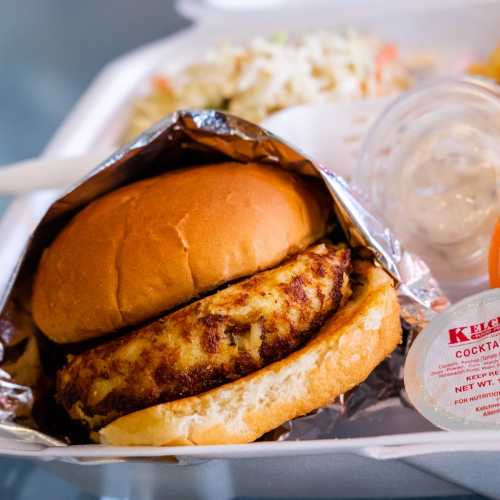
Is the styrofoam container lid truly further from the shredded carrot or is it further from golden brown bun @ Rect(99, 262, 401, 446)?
golden brown bun @ Rect(99, 262, 401, 446)

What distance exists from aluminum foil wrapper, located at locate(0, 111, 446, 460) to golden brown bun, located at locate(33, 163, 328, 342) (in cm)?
5

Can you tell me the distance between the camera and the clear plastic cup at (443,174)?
127 centimetres

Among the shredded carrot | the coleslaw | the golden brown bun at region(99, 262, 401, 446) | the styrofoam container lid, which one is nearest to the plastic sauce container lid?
the golden brown bun at region(99, 262, 401, 446)

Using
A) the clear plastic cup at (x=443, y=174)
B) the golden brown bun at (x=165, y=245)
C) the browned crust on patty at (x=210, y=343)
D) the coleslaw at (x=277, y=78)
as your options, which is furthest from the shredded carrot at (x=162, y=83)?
the browned crust on patty at (x=210, y=343)

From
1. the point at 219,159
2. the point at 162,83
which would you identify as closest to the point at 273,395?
the point at 219,159

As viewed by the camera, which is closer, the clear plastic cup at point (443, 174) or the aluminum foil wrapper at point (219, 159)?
the aluminum foil wrapper at point (219, 159)

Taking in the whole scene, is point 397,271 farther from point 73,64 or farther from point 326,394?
point 73,64

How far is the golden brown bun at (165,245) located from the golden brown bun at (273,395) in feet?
0.44

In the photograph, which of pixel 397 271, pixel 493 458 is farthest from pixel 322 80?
pixel 493 458

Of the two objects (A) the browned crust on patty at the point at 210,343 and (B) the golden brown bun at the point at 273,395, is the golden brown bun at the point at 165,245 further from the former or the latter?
(B) the golden brown bun at the point at 273,395

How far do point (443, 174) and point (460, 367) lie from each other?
1.60ft

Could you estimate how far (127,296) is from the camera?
95 cm

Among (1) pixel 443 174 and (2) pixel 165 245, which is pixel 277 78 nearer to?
(1) pixel 443 174

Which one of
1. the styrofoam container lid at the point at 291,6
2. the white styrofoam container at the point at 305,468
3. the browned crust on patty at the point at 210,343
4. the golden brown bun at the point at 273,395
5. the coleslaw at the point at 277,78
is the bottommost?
the white styrofoam container at the point at 305,468
